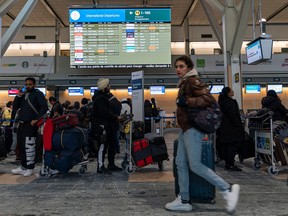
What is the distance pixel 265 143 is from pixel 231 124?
2.22 feet

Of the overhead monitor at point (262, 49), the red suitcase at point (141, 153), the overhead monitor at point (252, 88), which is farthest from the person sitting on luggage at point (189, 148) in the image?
the overhead monitor at point (252, 88)

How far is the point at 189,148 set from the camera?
3.53 m

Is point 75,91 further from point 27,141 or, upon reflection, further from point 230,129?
point 230,129

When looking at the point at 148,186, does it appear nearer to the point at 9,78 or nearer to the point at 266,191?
the point at 266,191

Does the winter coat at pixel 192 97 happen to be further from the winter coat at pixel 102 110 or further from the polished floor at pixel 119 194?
the winter coat at pixel 102 110

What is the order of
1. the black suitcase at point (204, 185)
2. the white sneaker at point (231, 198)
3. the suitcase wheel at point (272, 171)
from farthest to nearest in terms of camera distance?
the suitcase wheel at point (272, 171), the black suitcase at point (204, 185), the white sneaker at point (231, 198)

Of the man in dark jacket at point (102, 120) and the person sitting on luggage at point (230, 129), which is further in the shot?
the person sitting on luggage at point (230, 129)

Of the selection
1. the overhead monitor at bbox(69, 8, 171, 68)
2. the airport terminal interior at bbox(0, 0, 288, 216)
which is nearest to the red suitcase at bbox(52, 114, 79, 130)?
the airport terminal interior at bbox(0, 0, 288, 216)

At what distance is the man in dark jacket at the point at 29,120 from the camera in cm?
591

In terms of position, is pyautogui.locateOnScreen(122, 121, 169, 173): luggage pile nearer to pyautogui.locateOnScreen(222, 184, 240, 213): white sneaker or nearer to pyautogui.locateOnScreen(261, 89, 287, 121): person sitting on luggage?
pyautogui.locateOnScreen(261, 89, 287, 121): person sitting on luggage

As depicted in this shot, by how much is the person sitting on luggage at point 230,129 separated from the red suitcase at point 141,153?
1.42m

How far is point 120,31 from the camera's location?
1517 centimetres

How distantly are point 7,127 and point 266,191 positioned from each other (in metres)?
6.98

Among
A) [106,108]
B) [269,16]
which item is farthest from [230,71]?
[269,16]
